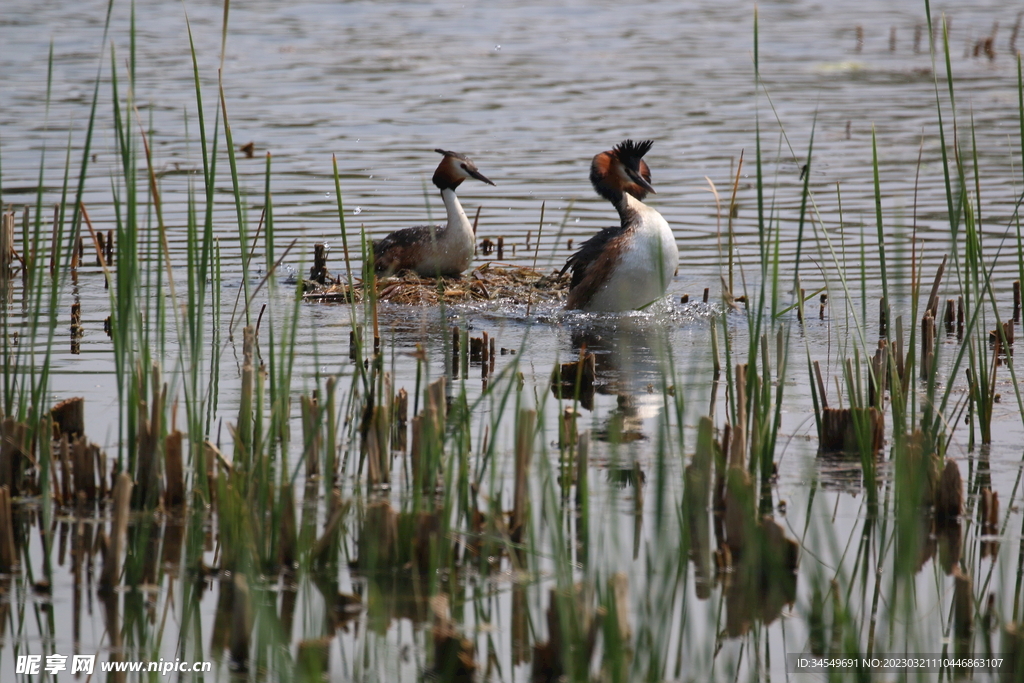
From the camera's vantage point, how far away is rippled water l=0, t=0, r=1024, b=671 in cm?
696

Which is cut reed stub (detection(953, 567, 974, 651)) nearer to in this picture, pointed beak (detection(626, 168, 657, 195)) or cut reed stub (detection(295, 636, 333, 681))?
cut reed stub (detection(295, 636, 333, 681))

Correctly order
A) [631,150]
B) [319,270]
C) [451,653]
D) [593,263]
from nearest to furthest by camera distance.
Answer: [451,653] → [593,263] → [631,150] → [319,270]

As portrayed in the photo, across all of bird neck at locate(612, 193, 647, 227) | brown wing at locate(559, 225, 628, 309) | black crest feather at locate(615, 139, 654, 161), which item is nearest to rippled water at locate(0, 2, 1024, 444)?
brown wing at locate(559, 225, 628, 309)

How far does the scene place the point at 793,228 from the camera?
31.7 ft

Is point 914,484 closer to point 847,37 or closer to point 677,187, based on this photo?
point 677,187

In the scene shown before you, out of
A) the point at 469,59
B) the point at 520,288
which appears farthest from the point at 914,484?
the point at 469,59

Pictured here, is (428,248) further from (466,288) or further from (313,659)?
(313,659)

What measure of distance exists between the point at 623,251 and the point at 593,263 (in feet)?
0.70

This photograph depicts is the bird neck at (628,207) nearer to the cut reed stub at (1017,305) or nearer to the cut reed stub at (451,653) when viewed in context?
the cut reed stub at (1017,305)

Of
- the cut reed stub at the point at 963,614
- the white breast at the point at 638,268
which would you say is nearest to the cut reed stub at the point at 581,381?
the white breast at the point at 638,268

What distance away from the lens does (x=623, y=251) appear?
7672mm

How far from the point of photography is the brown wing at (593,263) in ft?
25.2

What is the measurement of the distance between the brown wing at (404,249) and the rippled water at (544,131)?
0.34 metres

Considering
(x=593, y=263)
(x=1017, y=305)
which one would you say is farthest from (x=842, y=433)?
(x=593, y=263)
